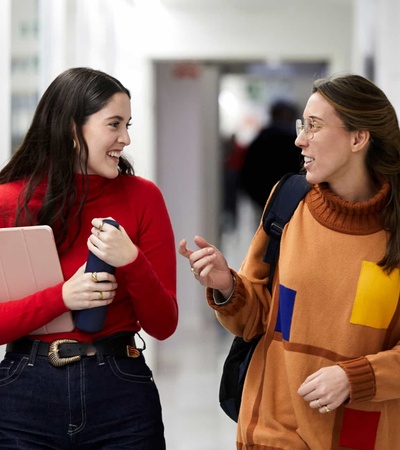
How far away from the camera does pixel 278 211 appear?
2324 millimetres

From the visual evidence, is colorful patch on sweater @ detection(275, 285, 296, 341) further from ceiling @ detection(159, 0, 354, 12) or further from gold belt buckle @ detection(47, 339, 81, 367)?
ceiling @ detection(159, 0, 354, 12)

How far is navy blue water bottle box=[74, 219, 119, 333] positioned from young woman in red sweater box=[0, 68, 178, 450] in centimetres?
2

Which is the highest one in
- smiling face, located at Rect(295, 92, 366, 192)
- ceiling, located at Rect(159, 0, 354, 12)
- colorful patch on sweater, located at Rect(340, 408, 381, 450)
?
ceiling, located at Rect(159, 0, 354, 12)

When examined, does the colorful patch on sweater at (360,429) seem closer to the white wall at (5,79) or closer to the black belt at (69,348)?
the black belt at (69,348)

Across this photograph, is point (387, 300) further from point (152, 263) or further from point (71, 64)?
point (71, 64)

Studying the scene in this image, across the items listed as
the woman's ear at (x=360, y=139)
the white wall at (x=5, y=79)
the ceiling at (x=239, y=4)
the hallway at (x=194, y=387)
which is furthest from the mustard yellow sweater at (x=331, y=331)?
the ceiling at (x=239, y=4)

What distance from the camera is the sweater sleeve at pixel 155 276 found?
2.20 meters

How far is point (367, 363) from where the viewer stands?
212cm

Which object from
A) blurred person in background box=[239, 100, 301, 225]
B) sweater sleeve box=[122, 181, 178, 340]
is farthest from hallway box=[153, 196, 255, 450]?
sweater sleeve box=[122, 181, 178, 340]

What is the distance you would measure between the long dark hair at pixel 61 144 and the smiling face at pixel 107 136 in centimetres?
2

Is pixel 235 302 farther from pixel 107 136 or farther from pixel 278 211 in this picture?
pixel 107 136

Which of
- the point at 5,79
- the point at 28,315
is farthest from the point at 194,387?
the point at 28,315

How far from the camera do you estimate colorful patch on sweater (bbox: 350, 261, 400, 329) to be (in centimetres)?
216

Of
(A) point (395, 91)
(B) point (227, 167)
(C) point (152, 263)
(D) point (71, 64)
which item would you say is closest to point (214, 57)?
(D) point (71, 64)
